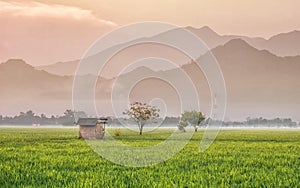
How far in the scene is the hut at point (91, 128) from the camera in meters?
46.2

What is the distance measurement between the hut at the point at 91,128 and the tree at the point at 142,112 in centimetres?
1898

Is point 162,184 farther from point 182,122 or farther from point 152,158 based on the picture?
point 182,122

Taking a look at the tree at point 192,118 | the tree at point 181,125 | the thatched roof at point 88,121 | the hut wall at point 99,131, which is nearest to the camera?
the thatched roof at point 88,121

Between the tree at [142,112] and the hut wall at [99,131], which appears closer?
the hut wall at [99,131]

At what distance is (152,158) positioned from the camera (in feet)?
78.4

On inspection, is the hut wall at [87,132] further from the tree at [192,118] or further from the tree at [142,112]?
the tree at [192,118]

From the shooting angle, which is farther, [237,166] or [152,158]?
[152,158]

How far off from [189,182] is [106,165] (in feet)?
20.1

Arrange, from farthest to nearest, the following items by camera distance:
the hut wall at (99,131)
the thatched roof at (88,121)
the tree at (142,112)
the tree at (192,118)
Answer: the tree at (192,118)
the tree at (142,112)
the hut wall at (99,131)
the thatched roof at (88,121)

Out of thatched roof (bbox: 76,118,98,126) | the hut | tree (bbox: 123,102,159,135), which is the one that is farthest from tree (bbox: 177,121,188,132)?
thatched roof (bbox: 76,118,98,126)

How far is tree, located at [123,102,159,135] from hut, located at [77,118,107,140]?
19.0 m

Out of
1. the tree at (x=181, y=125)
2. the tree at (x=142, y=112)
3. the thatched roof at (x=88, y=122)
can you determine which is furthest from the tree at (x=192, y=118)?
the thatched roof at (x=88, y=122)

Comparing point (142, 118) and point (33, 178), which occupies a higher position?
point (142, 118)

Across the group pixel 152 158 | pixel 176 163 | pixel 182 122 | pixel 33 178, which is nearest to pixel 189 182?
pixel 33 178
